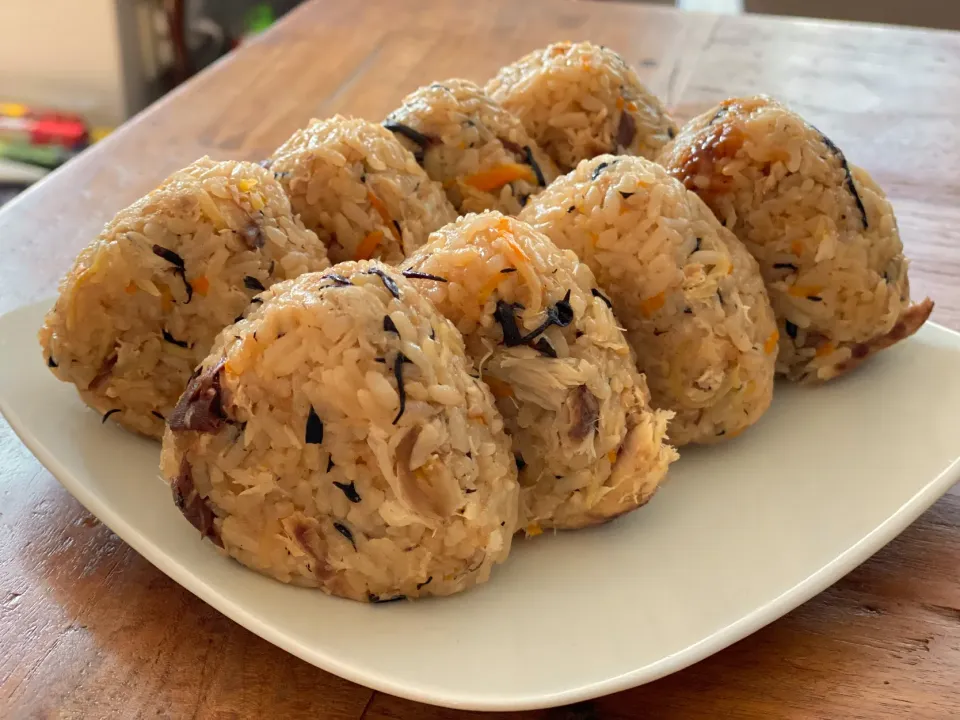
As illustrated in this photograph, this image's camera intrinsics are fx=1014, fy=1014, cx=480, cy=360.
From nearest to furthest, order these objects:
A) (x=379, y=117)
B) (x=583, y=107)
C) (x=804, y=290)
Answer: (x=804, y=290), (x=583, y=107), (x=379, y=117)

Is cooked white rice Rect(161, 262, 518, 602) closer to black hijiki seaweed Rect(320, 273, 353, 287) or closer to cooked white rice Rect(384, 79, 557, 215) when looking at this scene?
black hijiki seaweed Rect(320, 273, 353, 287)

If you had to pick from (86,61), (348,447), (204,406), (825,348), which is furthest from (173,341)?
(86,61)

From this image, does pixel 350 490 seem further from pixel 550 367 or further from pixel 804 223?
pixel 804 223

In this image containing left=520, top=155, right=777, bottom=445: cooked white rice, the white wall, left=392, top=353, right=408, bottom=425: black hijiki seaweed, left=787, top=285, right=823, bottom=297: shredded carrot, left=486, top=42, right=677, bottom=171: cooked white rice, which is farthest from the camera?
the white wall

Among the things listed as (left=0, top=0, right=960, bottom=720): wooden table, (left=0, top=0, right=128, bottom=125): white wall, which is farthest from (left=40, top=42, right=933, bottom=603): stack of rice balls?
(left=0, top=0, right=128, bottom=125): white wall

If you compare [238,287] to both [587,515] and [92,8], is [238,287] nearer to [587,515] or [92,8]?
[587,515]

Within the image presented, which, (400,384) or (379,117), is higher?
(400,384)

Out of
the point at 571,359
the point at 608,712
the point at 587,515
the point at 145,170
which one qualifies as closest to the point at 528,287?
the point at 571,359
